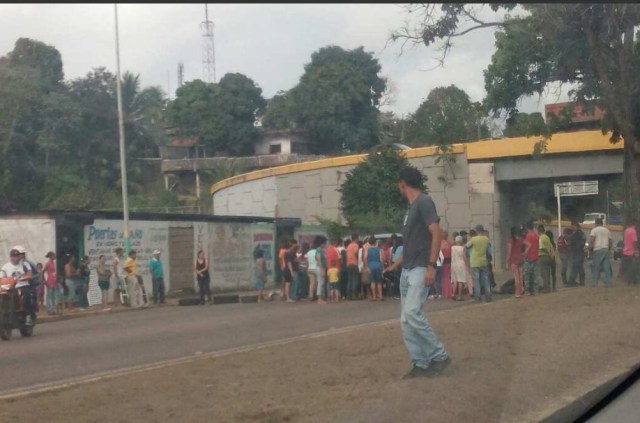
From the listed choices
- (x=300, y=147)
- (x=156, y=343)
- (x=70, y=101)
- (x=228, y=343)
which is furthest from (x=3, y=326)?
(x=300, y=147)

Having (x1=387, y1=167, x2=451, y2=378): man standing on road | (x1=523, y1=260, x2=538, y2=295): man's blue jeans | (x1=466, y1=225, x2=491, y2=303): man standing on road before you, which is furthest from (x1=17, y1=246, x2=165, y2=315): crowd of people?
(x1=387, y1=167, x2=451, y2=378): man standing on road

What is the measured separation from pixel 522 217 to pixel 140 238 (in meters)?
20.4

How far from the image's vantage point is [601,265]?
70.5 ft

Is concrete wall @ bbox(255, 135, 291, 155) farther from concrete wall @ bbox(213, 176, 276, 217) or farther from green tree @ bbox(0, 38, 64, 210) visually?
green tree @ bbox(0, 38, 64, 210)

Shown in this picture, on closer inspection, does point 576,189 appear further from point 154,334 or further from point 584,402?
point 584,402

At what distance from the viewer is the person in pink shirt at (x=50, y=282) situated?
76.6 feet

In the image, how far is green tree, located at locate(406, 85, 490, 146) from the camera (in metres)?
42.0

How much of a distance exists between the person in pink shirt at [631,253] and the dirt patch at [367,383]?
28.4ft

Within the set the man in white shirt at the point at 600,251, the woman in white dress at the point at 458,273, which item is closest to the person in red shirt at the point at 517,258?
the woman in white dress at the point at 458,273

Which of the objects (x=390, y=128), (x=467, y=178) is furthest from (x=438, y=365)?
(x=390, y=128)

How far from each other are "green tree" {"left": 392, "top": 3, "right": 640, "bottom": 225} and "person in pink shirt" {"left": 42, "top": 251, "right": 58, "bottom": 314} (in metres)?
9.69

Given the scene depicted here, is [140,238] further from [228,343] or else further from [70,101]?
[228,343]

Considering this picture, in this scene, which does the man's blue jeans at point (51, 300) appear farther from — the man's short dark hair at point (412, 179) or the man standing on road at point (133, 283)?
the man's short dark hair at point (412, 179)

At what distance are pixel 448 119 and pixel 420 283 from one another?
35.3m
